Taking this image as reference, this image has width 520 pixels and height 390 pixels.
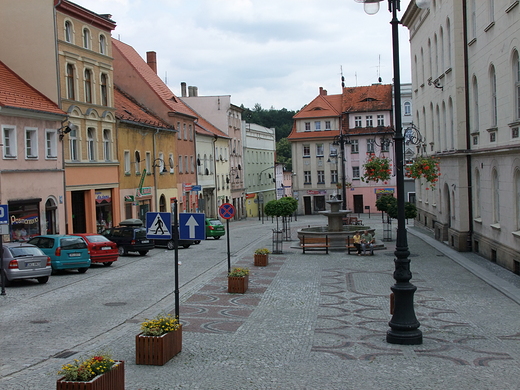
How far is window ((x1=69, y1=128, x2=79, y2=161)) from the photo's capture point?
3562cm

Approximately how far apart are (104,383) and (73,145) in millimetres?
29390

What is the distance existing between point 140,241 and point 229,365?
70.9 feet

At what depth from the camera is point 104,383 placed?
8.30 meters

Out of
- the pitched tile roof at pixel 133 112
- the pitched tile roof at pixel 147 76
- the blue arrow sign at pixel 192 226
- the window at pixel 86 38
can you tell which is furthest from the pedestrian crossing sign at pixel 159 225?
the pitched tile roof at pixel 147 76

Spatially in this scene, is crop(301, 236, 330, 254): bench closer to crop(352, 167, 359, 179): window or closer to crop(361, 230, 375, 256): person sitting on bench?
crop(361, 230, 375, 256): person sitting on bench

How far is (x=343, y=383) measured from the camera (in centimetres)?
973

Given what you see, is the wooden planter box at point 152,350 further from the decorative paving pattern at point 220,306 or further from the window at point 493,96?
the window at point 493,96

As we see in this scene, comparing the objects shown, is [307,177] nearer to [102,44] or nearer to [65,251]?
[102,44]

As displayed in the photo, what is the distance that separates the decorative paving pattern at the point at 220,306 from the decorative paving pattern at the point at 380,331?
1.90 meters

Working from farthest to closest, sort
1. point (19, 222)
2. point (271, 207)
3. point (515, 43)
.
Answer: point (271, 207), point (19, 222), point (515, 43)

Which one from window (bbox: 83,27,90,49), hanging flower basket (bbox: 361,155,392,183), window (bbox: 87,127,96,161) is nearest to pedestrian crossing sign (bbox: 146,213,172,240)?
hanging flower basket (bbox: 361,155,392,183)

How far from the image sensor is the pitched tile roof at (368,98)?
2962 inches

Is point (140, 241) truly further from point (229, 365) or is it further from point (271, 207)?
point (229, 365)

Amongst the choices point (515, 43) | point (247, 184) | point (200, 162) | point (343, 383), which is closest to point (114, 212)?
point (200, 162)
